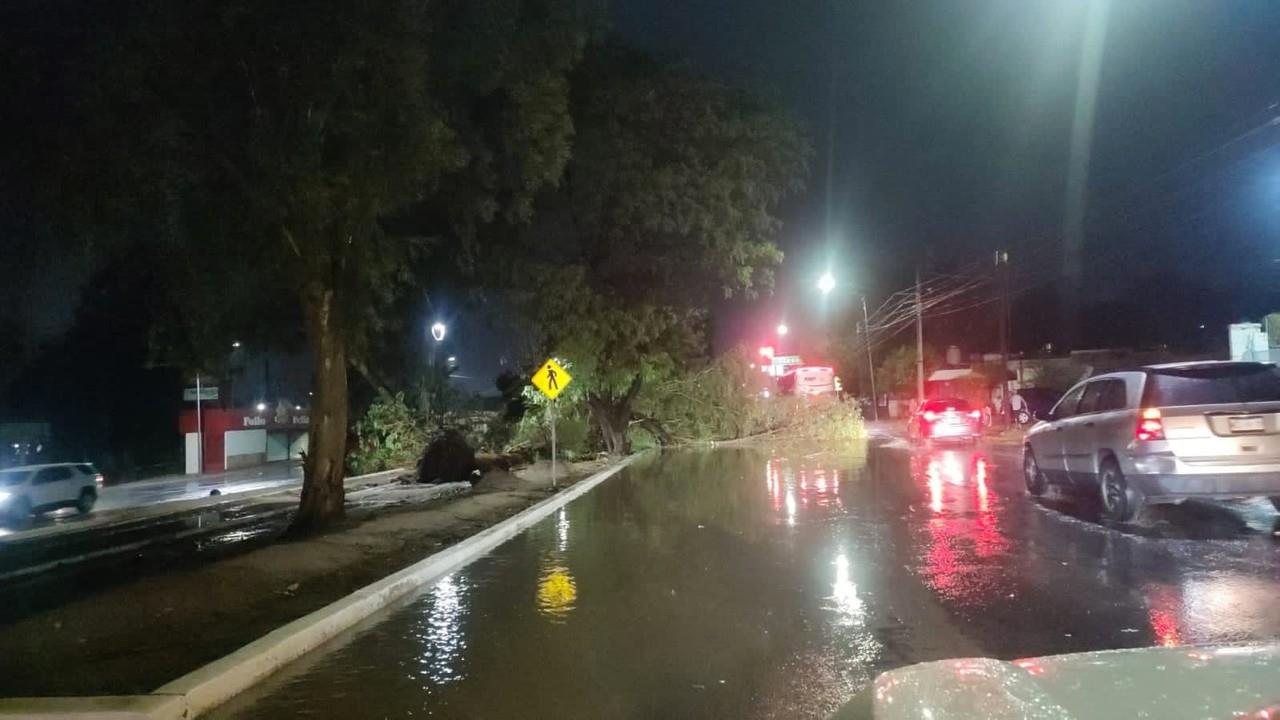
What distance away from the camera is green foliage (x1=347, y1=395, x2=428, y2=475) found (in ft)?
108

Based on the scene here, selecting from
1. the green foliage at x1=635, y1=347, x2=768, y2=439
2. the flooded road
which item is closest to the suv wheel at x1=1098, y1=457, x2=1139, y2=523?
the flooded road

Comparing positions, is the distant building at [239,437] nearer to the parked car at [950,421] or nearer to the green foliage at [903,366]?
the parked car at [950,421]

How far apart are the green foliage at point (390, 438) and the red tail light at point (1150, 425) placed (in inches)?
966

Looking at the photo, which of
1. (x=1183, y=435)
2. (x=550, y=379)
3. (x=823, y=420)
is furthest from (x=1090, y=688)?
(x=823, y=420)

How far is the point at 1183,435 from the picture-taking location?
11.5m

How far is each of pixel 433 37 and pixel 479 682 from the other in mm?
9923

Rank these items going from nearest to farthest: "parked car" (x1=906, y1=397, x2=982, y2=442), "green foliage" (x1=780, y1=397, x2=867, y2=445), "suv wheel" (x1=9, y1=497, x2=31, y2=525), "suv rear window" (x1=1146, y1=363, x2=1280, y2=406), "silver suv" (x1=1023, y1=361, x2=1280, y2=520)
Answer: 1. "silver suv" (x1=1023, y1=361, x2=1280, y2=520)
2. "suv rear window" (x1=1146, y1=363, x2=1280, y2=406)
3. "suv wheel" (x1=9, y1=497, x2=31, y2=525)
4. "parked car" (x1=906, y1=397, x2=982, y2=442)
5. "green foliage" (x1=780, y1=397, x2=867, y2=445)

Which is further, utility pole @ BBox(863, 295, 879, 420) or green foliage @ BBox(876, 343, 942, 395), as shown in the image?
green foliage @ BBox(876, 343, 942, 395)

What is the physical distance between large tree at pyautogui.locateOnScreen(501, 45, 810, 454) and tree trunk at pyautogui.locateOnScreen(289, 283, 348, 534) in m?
12.7

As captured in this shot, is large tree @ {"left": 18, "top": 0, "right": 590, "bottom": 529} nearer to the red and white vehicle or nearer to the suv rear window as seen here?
the suv rear window

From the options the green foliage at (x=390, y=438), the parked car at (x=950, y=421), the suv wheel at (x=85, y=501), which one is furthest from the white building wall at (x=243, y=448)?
the parked car at (x=950, y=421)

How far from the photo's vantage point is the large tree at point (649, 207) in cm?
2631

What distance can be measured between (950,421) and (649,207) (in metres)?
12.4

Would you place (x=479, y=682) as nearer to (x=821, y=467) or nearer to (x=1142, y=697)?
(x=1142, y=697)
